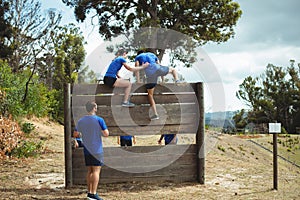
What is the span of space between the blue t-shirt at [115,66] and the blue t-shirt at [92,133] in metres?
1.47

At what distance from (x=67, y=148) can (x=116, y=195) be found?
145 centimetres

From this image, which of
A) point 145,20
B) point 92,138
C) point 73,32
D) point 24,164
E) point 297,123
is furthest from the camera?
point 297,123

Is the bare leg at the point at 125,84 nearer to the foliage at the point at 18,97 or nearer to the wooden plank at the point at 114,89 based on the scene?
the wooden plank at the point at 114,89

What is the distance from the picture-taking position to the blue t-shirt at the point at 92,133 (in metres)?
6.40

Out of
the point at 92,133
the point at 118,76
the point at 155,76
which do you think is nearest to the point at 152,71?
the point at 155,76

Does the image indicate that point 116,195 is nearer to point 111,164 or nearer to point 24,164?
point 111,164

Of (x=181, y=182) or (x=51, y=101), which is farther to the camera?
(x=51, y=101)

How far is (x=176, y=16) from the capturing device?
2250 cm

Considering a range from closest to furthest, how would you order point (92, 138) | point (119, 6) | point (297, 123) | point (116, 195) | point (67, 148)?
point (92, 138) < point (116, 195) < point (67, 148) < point (119, 6) < point (297, 123)

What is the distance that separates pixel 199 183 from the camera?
26.4 feet

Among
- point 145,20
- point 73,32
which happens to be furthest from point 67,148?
point 73,32

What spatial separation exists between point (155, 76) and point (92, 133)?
2133 millimetres

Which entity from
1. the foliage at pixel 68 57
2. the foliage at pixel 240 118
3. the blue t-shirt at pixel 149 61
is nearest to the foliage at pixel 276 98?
the foliage at pixel 240 118

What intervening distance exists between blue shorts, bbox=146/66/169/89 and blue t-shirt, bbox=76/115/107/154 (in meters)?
1.80
